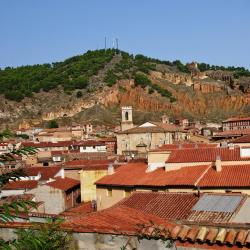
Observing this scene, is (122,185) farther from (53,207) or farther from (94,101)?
(94,101)

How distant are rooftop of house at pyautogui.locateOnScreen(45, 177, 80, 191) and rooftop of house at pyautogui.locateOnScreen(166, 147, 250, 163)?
8895 millimetres

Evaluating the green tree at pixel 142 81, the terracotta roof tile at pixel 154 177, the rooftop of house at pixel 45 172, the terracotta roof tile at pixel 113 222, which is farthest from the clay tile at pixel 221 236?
the green tree at pixel 142 81

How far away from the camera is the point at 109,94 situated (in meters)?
164

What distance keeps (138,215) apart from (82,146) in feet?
242

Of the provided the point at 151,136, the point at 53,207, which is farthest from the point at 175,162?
the point at 151,136

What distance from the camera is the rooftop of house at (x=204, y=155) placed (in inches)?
1122

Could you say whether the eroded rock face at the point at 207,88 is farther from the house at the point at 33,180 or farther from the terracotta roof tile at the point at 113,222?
the terracotta roof tile at the point at 113,222

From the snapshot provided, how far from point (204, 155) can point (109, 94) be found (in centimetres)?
13531

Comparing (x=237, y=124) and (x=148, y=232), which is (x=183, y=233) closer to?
(x=148, y=232)

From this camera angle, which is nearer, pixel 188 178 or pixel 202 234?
pixel 202 234

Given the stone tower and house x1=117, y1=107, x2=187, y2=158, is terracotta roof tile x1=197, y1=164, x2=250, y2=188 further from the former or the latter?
the stone tower

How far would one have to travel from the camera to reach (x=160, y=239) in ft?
26.9

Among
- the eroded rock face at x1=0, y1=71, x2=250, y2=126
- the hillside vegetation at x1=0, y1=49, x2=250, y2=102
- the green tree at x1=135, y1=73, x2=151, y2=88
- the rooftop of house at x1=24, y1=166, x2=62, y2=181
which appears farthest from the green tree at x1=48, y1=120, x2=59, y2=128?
the rooftop of house at x1=24, y1=166, x2=62, y2=181

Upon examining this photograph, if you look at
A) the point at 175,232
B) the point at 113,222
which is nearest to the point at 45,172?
the point at 113,222
